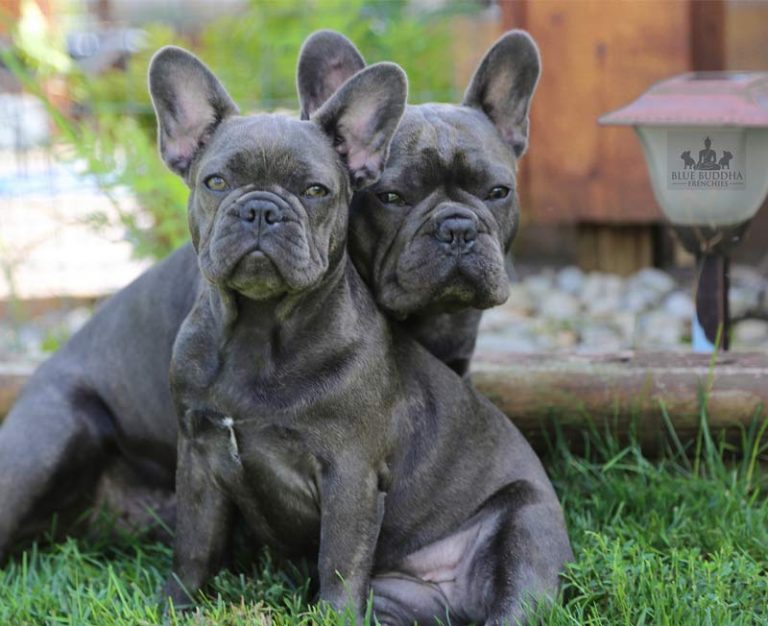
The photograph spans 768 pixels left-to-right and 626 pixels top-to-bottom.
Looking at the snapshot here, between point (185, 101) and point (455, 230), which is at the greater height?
point (185, 101)

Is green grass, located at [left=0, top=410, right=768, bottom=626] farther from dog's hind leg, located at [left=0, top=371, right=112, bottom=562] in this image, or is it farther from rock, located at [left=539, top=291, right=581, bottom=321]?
rock, located at [left=539, top=291, right=581, bottom=321]

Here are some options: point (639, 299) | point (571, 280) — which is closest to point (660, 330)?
point (639, 299)

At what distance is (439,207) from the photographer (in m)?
3.42

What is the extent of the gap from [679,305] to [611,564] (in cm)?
348

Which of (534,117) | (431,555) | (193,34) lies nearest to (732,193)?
(431,555)

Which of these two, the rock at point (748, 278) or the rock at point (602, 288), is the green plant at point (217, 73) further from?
the rock at point (748, 278)

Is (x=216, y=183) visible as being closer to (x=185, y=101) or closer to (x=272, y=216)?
(x=272, y=216)

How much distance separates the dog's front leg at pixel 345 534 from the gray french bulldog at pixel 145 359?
52 cm

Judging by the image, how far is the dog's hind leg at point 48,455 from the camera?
12.5ft

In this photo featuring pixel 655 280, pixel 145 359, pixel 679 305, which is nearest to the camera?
pixel 145 359

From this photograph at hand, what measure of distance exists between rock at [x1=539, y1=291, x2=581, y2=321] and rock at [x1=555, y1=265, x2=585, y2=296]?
0.38 feet

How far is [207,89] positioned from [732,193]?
6.44ft

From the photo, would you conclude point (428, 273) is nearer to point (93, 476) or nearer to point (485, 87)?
point (485, 87)

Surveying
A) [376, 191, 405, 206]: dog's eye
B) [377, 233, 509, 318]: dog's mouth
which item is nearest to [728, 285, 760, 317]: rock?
[377, 233, 509, 318]: dog's mouth
